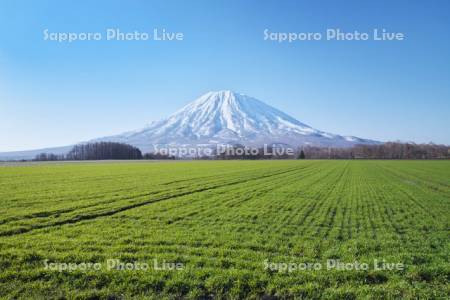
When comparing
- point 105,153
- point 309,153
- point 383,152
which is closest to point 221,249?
point 105,153

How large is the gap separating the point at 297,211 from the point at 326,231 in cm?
359

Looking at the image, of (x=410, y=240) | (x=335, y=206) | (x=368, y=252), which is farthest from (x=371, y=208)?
(x=368, y=252)

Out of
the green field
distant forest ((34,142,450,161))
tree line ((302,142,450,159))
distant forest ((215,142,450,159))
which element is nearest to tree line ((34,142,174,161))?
distant forest ((34,142,450,161))

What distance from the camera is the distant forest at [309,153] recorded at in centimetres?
14525

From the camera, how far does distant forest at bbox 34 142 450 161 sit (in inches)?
5719

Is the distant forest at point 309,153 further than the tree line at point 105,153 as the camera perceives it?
Yes

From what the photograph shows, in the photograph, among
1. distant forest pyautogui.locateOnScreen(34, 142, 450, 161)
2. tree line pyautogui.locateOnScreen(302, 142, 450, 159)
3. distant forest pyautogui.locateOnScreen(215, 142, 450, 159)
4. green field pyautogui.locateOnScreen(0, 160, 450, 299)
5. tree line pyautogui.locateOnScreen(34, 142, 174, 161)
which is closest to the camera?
green field pyautogui.locateOnScreen(0, 160, 450, 299)

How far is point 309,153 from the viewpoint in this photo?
6506 inches

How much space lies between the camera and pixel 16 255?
7613 mm

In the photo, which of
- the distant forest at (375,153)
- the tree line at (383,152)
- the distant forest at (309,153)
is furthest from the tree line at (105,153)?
the tree line at (383,152)

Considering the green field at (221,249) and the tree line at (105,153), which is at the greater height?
the tree line at (105,153)

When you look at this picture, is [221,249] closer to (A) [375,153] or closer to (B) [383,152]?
(A) [375,153]

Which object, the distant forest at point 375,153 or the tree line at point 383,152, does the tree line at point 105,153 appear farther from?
the tree line at point 383,152

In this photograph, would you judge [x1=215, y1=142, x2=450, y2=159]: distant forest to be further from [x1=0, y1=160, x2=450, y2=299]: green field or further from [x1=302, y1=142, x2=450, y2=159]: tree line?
[x1=0, y1=160, x2=450, y2=299]: green field
